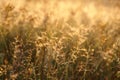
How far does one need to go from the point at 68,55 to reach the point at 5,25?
90 centimetres

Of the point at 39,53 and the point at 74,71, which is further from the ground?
the point at 39,53

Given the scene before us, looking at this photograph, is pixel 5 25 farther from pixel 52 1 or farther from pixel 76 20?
pixel 52 1

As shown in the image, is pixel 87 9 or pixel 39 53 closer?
pixel 39 53

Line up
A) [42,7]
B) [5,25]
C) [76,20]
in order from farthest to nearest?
1. [42,7]
2. [76,20]
3. [5,25]

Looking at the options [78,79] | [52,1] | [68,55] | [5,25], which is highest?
[52,1]

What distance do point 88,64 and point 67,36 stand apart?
55cm

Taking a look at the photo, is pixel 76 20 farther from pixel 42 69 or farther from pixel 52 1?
pixel 42 69

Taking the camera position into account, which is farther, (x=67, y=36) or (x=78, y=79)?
(x=67, y=36)

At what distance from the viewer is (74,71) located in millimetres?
3602

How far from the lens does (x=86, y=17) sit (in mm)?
6008

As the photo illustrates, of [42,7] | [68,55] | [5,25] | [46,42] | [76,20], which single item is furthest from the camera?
[42,7]

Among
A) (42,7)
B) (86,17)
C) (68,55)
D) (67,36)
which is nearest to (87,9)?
(86,17)

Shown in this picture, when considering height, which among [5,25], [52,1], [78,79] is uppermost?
[52,1]

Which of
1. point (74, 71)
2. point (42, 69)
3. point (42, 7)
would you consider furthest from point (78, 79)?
point (42, 7)
